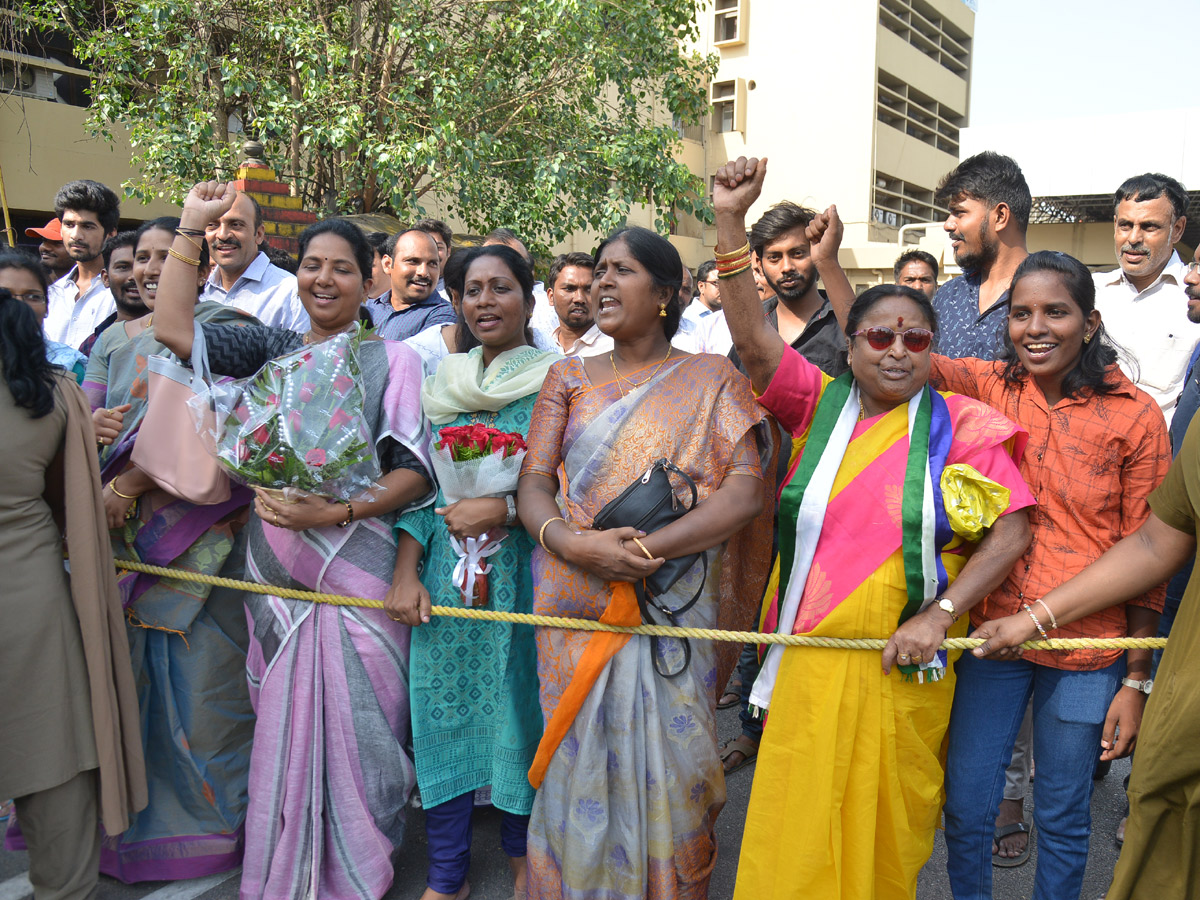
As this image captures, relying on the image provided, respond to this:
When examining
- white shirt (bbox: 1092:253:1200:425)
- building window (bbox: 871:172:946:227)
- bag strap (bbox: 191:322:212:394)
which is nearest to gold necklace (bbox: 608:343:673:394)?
bag strap (bbox: 191:322:212:394)

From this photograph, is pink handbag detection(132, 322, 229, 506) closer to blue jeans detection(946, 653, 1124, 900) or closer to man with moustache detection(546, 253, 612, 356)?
man with moustache detection(546, 253, 612, 356)

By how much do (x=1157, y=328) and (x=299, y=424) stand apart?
375 centimetres

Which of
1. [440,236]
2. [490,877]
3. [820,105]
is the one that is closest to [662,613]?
[490,877]

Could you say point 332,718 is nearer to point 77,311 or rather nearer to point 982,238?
point 982,238

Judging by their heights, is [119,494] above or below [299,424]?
below

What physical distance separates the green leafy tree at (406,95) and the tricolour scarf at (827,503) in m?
7.77

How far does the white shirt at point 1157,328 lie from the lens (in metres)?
3.89

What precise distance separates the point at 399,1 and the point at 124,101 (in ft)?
11.4

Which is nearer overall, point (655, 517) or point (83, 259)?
point (655, 517)

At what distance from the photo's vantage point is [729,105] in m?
27.4

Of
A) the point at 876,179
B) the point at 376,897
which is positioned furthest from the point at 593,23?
the point at 876,179

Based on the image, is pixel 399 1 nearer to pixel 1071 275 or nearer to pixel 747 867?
pixel 1071 275

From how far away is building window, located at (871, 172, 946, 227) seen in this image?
2744 cm

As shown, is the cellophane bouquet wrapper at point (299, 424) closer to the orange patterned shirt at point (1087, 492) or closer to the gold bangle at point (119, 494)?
the gold bangle at point (119, 494)
